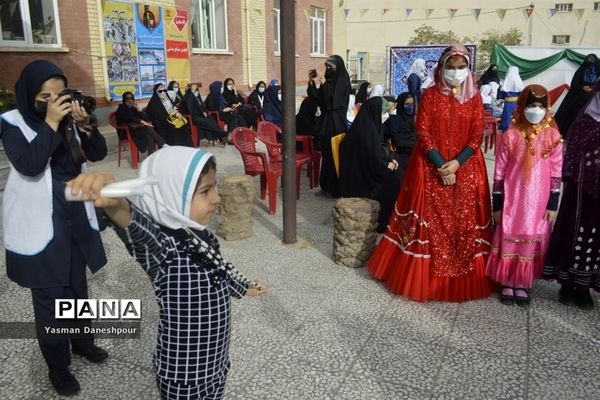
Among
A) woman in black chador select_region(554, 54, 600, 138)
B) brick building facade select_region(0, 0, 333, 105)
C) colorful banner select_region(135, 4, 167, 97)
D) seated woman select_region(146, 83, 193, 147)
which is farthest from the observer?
colorful banner select_region(135, 4, 167, 97)

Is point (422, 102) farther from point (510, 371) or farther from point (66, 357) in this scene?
point (66, 357)

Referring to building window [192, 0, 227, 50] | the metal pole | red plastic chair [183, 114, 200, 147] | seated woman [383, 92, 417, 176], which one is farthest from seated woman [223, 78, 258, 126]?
the metal pole

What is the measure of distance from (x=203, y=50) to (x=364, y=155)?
31.5 feet

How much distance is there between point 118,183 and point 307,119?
557 centimetres

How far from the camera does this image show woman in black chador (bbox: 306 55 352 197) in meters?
6.23

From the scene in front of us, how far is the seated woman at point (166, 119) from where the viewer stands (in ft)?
25.7

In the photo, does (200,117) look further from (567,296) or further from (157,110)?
(567,296)

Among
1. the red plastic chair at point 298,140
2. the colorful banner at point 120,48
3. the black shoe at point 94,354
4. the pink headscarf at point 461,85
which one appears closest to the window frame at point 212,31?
the colorful banner at point 120,48

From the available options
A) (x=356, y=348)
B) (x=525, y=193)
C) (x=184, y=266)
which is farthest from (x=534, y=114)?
(x=184, y=266)

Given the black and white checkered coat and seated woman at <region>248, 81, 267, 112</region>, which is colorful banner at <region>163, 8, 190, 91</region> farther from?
the black and white checkered coat

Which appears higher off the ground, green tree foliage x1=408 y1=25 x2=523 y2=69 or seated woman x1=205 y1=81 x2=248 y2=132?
green tree foliage x1=408 y1=25 x2=523 y2=69

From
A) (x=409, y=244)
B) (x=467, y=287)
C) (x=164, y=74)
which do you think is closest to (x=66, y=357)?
(x=409, y=244)

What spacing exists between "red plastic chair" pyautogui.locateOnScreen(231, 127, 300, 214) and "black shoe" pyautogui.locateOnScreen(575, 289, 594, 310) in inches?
116

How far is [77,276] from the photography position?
2.51 m
